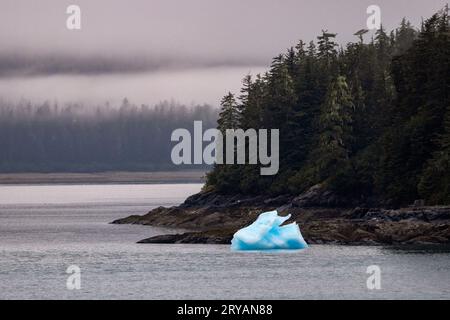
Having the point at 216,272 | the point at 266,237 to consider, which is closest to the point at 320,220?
the point at 266,237

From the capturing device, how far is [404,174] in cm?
11050

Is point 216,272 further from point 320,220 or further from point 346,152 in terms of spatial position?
point 346,152

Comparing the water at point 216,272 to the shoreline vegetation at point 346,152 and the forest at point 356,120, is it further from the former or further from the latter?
the forest at point 356,120

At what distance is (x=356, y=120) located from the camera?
5320 inches

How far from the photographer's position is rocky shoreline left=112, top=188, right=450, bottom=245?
9288 centimetres

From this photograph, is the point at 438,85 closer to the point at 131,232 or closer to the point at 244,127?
the point at 131,232

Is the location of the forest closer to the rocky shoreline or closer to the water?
the rocky shoreline

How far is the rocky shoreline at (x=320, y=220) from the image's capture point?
92875mm

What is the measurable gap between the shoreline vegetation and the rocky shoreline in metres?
0.10

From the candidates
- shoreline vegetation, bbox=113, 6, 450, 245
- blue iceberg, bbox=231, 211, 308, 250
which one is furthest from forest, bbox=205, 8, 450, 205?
blue iceberg, bbox=231, 211, 308, 250

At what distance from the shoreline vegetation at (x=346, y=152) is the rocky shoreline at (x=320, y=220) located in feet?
0.34

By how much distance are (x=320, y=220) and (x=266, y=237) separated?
19534 millimetres

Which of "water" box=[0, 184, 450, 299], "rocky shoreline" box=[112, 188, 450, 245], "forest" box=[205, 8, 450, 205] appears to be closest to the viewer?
"water" box=[0, 184, 450, 299]
